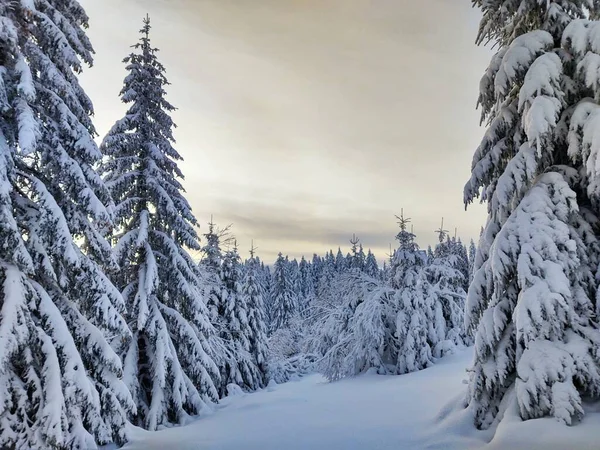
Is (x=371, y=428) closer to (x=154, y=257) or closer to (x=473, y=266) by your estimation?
(x=473, y=266)

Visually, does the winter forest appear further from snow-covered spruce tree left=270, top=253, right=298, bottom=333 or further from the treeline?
snow-covered spruce tree left=270, top=253, right=298, bottom=333

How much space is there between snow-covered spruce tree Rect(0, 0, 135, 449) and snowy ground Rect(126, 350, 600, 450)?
2117 mm

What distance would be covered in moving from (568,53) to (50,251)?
1044 cm

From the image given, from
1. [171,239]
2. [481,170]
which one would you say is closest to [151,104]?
[171,239]

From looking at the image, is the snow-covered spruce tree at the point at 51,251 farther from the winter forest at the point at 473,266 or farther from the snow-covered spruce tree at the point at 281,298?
the snow-covered spruce tree at the point at 281,298

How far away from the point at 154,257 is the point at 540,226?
38.4ft

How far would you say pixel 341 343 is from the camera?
21.4m

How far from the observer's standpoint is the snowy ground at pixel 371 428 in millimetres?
6172

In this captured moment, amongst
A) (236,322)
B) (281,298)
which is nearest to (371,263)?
(281,298)

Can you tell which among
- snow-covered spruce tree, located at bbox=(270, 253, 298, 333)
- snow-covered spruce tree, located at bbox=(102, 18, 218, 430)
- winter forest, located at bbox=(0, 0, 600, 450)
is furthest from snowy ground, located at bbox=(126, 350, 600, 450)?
snow-covered spruce tree, located at bbox=(270, 253, 298, 333)

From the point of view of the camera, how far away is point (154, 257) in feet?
46.9

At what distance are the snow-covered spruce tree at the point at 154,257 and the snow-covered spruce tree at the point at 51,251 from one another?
4222 mm

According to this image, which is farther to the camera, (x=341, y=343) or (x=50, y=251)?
(x=341, y=343)

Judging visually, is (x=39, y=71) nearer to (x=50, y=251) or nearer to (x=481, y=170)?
(x=50, y=251)
